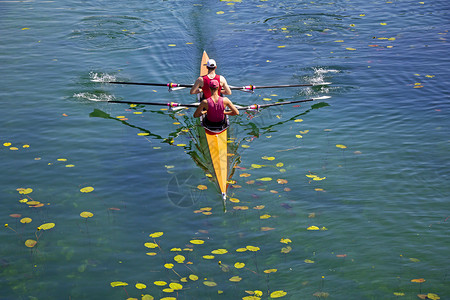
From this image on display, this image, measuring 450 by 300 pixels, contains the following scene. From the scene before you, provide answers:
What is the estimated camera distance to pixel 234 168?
39.0ft

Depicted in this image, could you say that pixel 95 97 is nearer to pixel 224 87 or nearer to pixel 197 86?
pixel 197 86

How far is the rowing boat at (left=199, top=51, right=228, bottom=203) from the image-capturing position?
10926mm

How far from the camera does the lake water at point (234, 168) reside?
8.72 m

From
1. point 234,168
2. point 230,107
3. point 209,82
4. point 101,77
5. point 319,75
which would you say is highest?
point 209,82

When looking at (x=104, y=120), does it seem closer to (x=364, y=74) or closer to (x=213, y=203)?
(x=213, y=203)

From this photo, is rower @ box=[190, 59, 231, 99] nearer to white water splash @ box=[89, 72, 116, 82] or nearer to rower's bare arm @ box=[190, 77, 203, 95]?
rower's bare arm @ box=[190, 77, 203, 95]

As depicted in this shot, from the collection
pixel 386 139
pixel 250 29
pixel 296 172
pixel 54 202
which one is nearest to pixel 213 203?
pixel 296 172

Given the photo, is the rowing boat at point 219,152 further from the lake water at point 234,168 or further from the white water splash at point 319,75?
the white water splash at point 319,75

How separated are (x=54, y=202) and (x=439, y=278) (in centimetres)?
764

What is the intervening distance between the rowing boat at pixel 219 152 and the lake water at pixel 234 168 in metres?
0.30

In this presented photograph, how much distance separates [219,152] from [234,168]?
0.56m

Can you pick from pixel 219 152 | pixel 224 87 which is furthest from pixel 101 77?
pixel 219 152

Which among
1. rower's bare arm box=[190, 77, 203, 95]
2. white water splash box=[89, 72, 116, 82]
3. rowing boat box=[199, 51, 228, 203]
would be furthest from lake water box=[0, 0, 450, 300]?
rower's bare arm box=[190, 77, 203, 95]

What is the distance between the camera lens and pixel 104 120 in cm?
1437
